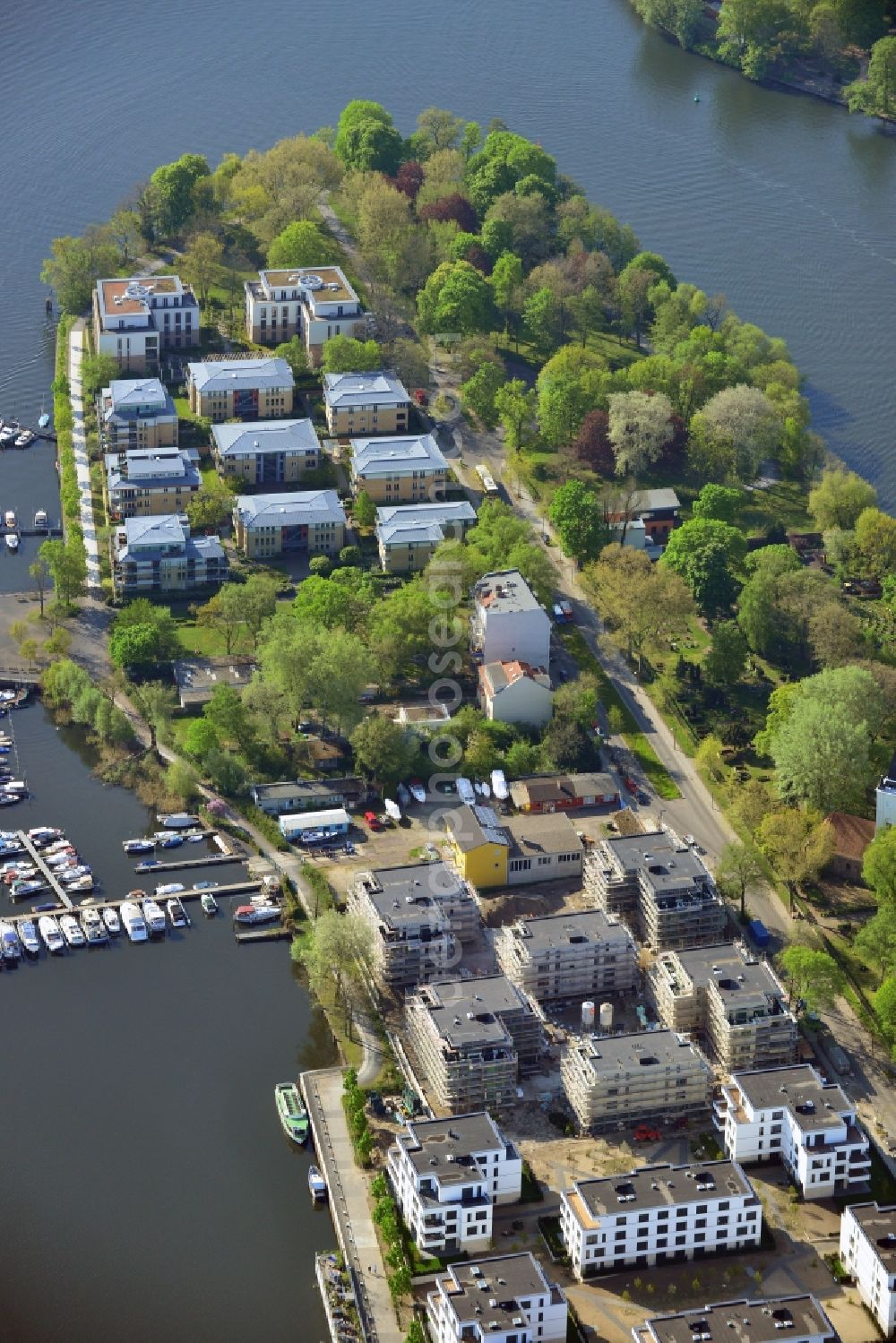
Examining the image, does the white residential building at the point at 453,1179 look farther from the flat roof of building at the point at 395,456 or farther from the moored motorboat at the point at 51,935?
the flat roof of building at the point at 395,456

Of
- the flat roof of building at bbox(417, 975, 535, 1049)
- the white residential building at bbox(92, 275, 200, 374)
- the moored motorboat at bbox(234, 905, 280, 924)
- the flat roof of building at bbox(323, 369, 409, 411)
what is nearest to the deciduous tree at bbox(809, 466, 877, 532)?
the flat roof of building at bbox(323, 369, 409, 411)

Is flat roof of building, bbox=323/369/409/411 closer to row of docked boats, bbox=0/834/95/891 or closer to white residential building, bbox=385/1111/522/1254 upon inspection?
row of docked boats, bbox=0/834/95/891

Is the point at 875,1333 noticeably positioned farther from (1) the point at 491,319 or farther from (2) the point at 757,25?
(2) the point at 757,25

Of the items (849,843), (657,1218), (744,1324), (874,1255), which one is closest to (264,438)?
(849,843)

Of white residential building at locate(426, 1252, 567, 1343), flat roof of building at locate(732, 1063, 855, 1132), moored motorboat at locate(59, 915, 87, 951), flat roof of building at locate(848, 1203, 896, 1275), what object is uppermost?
flat roof of building at locate(732, 1063, 855, 1132)

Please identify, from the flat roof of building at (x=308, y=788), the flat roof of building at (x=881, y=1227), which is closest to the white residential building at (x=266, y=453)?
the flat roof of building at (x=308, y=788)
